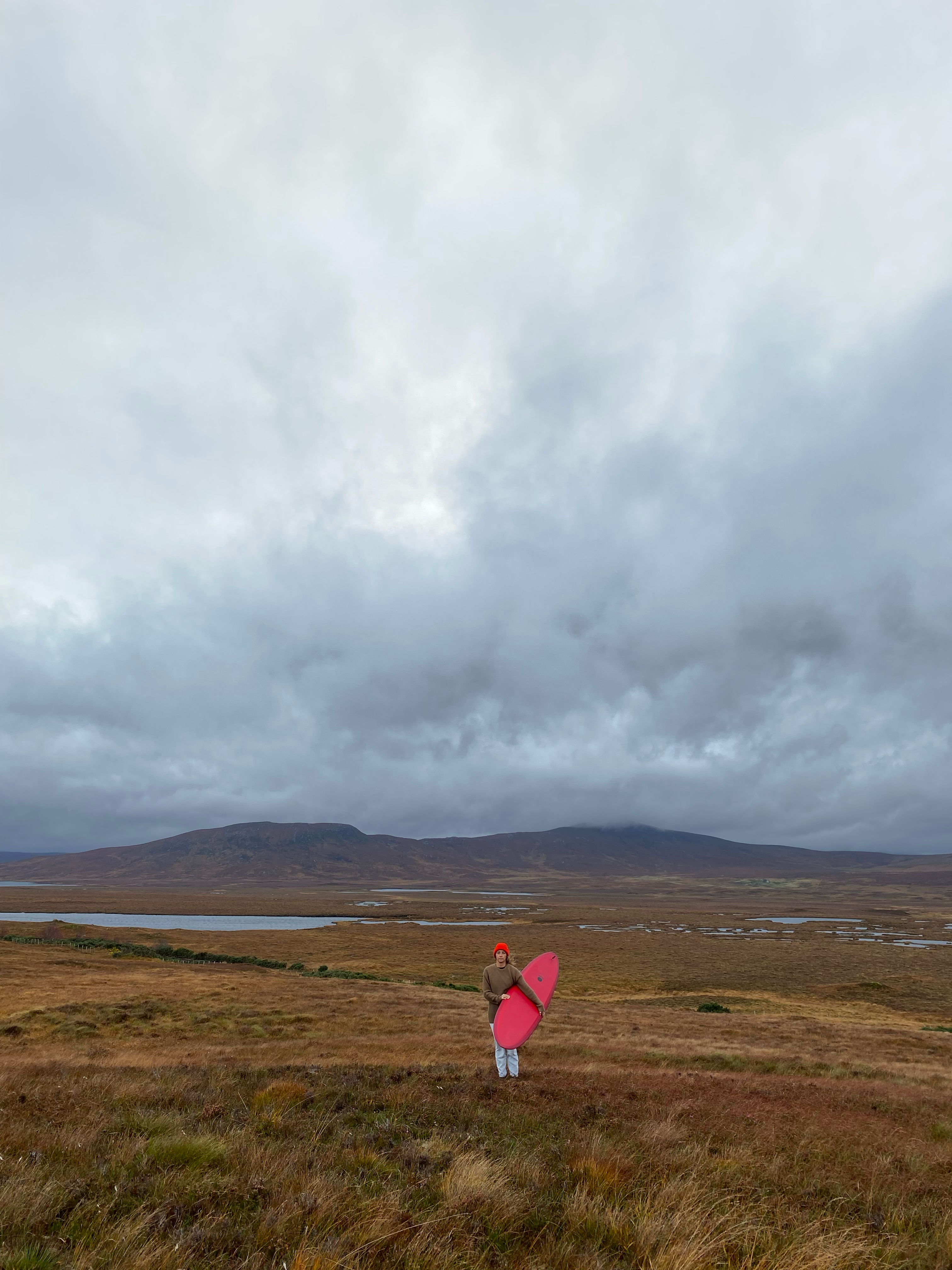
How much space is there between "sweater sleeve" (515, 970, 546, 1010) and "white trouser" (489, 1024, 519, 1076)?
3.38 feet

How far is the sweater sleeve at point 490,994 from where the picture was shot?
15.0 metres

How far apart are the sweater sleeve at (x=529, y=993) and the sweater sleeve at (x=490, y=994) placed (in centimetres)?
52

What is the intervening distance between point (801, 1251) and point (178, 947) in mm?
79526

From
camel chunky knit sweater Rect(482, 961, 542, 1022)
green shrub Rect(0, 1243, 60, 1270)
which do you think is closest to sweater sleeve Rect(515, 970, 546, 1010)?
camel chunky knit sweater Rect(482, 961, 542, 1022)

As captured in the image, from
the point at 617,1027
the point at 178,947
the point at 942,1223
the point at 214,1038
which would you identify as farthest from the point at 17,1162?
the point at 178,947

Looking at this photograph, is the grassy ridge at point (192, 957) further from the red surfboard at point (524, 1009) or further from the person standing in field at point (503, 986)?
the person standing in field at point (503, 986)

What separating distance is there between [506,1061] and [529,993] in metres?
1.39

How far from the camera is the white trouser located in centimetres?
1429

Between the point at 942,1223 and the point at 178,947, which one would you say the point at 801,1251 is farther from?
the point at 178,947

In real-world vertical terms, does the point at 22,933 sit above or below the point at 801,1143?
below

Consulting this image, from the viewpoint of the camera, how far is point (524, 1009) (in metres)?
15.1

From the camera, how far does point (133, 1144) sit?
6.96 meters

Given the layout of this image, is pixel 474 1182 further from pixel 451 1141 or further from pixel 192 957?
pixel 192 957

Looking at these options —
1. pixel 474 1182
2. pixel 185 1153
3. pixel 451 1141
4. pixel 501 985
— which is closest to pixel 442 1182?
pixel 474 1182
